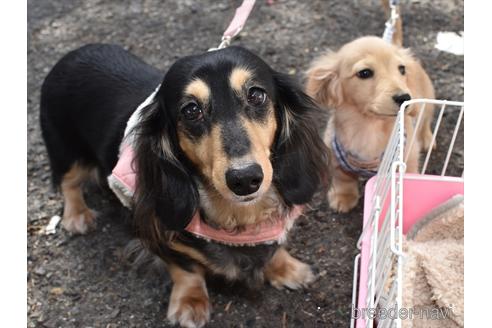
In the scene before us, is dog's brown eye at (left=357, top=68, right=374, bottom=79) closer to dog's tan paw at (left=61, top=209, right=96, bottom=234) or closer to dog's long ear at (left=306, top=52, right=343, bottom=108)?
dog's long ear at (left=306, top=52, right=343, bottom=108)

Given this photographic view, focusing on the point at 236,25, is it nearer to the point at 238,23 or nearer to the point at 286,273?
the point at 238,23

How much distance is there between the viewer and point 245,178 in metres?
1.25

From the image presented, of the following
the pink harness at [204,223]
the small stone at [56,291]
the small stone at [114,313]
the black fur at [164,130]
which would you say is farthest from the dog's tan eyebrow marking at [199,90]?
the small stone at [56,291]

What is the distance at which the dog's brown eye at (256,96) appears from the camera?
139 centimetres

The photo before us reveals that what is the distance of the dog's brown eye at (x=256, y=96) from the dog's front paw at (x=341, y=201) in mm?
796

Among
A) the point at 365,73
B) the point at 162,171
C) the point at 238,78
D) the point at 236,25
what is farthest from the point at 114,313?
the point at 365,73

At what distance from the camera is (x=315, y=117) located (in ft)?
5.28

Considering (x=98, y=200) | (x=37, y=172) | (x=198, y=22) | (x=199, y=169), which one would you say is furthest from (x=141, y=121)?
(x=198, y=22)

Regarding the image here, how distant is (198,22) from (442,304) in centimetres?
213

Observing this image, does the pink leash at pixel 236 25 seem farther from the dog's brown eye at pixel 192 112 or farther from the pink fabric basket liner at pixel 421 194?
the pink fabric basket liner at pixel 421 194

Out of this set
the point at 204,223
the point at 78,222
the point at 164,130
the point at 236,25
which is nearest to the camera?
the point at 164,130

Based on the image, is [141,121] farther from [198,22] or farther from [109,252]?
[198,22]

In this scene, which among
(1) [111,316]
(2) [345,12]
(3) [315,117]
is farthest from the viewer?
(2) [345,12]

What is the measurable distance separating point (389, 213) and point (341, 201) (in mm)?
676
